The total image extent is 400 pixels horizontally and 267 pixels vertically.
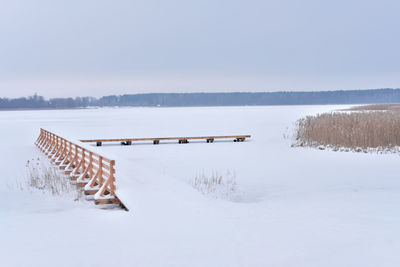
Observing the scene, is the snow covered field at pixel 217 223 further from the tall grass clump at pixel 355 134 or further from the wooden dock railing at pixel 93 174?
the tall grass clump at pixel 355 134

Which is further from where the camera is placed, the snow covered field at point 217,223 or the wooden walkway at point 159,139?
the wooden walkway at point 159,139

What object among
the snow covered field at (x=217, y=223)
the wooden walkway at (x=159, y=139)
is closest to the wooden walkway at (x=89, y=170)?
the snow covered field at (x=217, y=223)

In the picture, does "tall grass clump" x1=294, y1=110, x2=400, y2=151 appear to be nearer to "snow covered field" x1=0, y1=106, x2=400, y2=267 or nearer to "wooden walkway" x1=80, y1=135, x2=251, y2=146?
"wooden walkway" x1=80, y1=135, x2=251, y2=146

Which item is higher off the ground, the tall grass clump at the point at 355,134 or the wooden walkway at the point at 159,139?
the tall grass clump at the point at 355,134

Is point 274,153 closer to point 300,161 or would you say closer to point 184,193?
point 300,161

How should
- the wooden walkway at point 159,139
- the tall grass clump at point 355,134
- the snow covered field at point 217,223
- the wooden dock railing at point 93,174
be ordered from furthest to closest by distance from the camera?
the wooden walkway at point 159,139, the tall grass clump at point 355,134, the wooden dock railing at point 93,174, the snow covered field at point 217,223

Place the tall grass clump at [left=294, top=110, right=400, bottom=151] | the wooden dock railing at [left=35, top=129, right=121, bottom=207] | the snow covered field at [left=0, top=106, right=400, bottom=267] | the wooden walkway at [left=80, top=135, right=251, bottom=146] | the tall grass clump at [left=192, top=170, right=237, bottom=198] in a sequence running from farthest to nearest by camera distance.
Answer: the wooden walkway at [left=80, top=135, right=251, bottom=146]
the tall grass clump at [left=294, top=110, right=400, bottom=151]
the tall grass clump at [left=192, top=170, right=237, bottom=198]
the wooden dock railing at [left=35, top=129, right=121, bottom=207]
the snow covered field at [left=0, top=106, right=400, bottom=267]

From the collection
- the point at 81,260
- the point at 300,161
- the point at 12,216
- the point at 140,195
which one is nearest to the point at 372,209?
the point at 140,195

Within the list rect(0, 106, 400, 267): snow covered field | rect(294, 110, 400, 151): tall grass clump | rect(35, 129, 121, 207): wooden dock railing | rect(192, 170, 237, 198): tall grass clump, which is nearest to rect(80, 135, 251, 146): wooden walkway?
rect(294, 110, 400, 151): tall grass clump

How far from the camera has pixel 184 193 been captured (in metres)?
10.8

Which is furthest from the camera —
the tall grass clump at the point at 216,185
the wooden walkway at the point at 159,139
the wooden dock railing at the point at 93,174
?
the wooden walkway at the point at 159,139

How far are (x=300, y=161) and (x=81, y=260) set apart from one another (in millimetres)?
13548

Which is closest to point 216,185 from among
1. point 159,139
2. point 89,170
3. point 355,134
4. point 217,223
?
point 89,170

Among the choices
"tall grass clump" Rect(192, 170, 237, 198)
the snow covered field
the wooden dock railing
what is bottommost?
"tall grass clump" Rect(192, 170, 237, 198)
